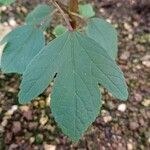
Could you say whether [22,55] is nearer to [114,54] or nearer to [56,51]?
[56,51]

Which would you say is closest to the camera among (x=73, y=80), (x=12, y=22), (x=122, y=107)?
(x=73, y=80)

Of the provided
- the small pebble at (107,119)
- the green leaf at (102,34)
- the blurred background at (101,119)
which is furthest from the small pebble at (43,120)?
the green leaf at (102,34)

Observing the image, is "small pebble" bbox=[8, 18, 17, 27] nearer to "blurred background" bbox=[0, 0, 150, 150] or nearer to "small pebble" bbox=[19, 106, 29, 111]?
"blurred background" bbox=[0, 0, 150, 150]

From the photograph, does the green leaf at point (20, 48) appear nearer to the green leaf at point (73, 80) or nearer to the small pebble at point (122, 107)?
the green leaf at point (73, 80)

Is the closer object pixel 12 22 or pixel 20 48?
pixel 20 48

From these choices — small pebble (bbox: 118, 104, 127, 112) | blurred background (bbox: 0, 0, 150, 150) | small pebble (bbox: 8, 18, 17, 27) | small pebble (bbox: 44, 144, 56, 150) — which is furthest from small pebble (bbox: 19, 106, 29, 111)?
small pebble (bbox: 8, 18, 17, 27)

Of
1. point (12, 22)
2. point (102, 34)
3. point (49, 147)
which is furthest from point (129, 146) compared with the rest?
point (12, 22)

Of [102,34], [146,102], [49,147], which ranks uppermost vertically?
[102,34]

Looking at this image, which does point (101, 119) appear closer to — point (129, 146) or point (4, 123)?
point (129, 146)
